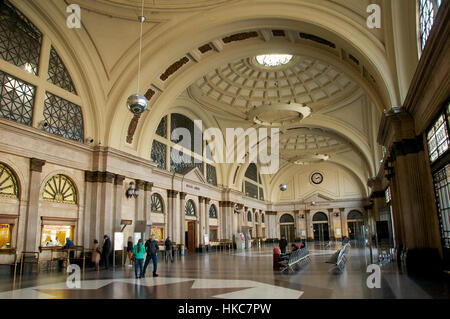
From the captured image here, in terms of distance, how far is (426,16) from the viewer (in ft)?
26.8

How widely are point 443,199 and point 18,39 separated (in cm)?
1308

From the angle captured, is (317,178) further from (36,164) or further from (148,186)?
(36,164)

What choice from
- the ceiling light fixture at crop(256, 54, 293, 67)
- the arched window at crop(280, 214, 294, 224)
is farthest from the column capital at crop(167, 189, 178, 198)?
the arched window at crop(280, 214, 294, 224)

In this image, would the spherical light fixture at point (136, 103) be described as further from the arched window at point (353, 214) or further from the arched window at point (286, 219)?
the arched window at point (353, 214)

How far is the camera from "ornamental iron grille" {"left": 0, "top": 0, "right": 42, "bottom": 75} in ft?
34.4

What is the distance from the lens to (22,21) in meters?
11.0

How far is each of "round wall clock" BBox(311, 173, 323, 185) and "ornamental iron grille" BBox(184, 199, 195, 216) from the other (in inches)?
828

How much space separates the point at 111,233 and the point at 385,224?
10282 millimetres

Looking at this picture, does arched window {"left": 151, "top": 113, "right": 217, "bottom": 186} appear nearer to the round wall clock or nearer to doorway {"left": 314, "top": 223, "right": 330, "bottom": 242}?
the round wall clock

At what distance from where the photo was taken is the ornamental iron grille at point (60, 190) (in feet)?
38.1

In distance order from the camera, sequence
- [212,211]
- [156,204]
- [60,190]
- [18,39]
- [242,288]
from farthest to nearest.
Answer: [212,211] → [156,204] → [60,190] → [18,39] → [242,288]

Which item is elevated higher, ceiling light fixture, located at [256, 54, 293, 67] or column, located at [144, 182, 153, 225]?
ceiling light fixture, located at [256, 54, 293, 67]

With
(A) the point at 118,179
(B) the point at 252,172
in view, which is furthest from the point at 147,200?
(B) the point at 252,172
